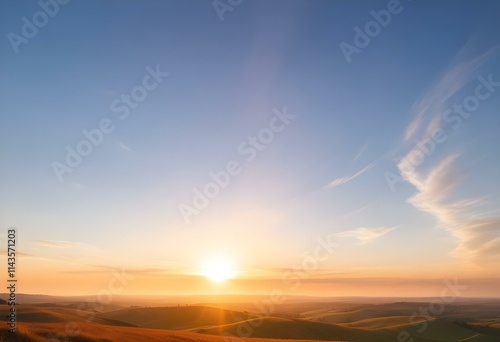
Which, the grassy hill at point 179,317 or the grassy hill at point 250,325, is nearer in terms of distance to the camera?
the grassy hill at point 250,325

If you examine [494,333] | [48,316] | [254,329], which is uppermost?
[48,316]

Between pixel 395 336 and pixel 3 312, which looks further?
pixel 395 336

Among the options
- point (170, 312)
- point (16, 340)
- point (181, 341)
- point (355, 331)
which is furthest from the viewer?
point (170, 312)

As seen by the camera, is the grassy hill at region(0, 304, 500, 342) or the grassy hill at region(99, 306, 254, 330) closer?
the grassy hill at region(0, 304, 500, 342)

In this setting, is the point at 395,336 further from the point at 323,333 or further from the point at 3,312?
the point at 3,312

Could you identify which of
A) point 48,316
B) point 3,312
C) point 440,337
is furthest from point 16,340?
point 440,337

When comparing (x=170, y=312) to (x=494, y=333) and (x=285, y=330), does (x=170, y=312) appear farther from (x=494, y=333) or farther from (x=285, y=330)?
(x=494, y=333)

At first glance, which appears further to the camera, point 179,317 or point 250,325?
point 179,317

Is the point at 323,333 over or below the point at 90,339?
below

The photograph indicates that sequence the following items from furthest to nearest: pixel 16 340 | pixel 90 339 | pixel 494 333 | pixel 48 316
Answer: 1. pixel 494 333
2. pixel 48 316
3. pixel 90 339
4. pixel 16 340
